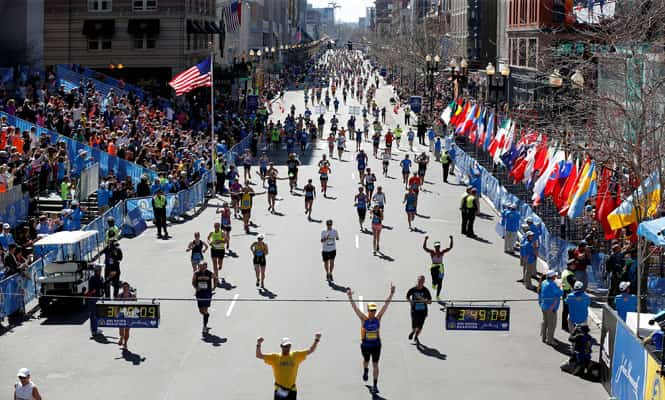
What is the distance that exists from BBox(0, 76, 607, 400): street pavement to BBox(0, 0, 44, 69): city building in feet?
117

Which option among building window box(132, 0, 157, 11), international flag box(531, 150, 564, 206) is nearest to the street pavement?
international flag box(531, 150, 564, 206)

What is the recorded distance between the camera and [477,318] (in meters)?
18.6

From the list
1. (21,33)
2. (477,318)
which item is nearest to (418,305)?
(477,318)

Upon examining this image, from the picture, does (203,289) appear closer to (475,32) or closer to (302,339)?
(302,339)

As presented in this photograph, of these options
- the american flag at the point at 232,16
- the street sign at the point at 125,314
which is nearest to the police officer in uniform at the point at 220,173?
the street sign at the point at 125,314

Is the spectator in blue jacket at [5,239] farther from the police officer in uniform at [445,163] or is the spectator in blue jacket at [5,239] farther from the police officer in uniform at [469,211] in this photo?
the police officer in uniform at [445,163]

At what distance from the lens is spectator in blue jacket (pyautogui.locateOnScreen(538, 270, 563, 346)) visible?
64.0 feet

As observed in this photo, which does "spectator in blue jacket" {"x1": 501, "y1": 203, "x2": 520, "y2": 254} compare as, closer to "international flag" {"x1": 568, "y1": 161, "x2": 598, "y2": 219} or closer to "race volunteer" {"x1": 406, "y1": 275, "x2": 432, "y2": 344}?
"international flag" {"x1": 568, "y1": 161, "x2": 598, "y2": 219}

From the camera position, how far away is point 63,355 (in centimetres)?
1894

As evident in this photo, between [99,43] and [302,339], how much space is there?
168ft

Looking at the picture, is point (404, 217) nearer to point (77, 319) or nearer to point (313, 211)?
point (313, 211)

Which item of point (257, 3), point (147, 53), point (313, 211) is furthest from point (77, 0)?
point (257, 3)

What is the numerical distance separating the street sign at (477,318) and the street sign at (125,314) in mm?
5205

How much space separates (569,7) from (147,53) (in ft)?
87.8
